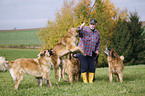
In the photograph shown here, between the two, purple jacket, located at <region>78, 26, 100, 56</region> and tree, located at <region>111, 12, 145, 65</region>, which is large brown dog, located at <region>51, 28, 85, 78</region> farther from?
tree, located at <region>111, 12, 145, 65</region>

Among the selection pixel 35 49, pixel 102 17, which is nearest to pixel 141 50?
pixel 102 17

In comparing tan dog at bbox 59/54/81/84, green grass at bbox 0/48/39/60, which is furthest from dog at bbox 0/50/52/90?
green grass at bbox 0/48/39/60

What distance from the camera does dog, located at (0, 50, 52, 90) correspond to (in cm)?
634

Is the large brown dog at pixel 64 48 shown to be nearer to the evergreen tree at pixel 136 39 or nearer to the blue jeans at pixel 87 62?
the blue jeans at pixel 87 62

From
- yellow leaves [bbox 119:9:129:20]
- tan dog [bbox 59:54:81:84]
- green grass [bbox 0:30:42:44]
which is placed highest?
yellow leaves [bbox 119:9:129:20]

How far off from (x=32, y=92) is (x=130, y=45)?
30.0 metres

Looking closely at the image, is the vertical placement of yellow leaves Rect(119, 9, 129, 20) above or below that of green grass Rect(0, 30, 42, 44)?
above

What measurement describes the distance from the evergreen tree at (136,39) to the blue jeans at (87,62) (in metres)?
27.8

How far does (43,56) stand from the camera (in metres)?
6.89

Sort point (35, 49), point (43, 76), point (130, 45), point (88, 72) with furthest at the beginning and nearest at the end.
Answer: point (35, 49)
point (130, 45)
point (88, 72)
point (43, 76)

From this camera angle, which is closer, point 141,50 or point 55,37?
point 55,37

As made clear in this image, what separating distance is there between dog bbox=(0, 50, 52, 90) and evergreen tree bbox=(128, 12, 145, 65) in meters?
29.7

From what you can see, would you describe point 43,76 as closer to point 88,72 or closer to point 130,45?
point 88,72

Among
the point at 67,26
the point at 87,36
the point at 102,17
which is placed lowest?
the point at 87,36
